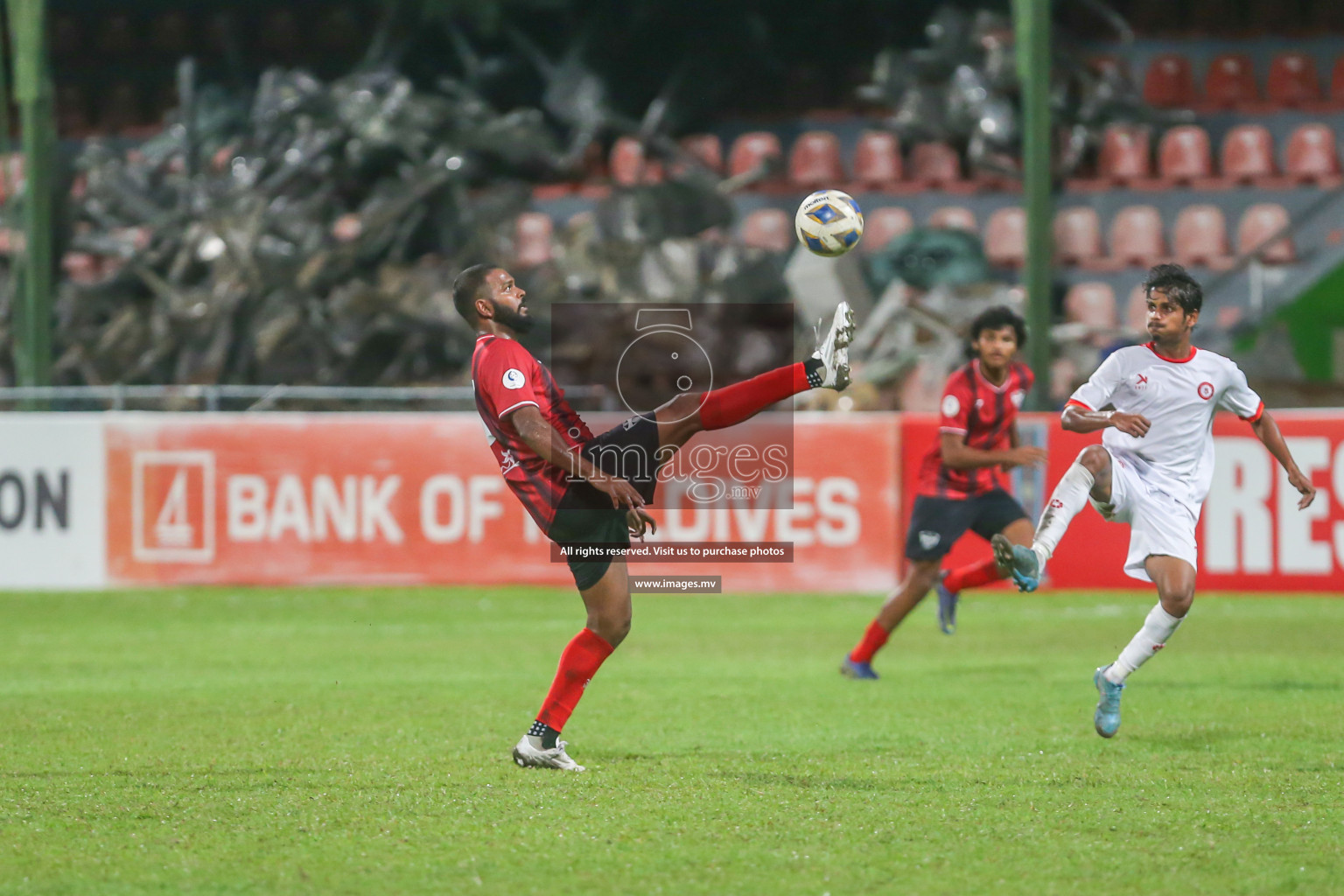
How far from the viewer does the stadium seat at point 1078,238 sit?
20.7 metres

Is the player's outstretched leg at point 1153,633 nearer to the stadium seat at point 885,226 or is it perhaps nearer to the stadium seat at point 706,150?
the stadium seat at point 885,226

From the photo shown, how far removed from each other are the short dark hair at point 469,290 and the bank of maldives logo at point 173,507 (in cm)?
839

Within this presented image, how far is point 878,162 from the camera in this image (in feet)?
73.0

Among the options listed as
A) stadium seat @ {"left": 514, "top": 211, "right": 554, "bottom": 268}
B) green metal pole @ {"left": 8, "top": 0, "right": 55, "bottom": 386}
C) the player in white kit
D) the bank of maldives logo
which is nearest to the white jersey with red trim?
the player in white kit

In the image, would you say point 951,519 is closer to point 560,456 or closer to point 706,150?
point 560,456

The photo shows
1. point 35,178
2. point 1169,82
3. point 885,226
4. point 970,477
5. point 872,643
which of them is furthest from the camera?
point 1169,82

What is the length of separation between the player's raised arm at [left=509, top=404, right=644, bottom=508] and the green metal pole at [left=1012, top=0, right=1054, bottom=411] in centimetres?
992

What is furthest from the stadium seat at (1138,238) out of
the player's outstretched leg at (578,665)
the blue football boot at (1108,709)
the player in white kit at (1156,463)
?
the player's outstretched leg at (578,665)

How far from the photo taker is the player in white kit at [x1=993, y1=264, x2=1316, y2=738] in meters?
7.25

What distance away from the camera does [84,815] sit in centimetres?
596

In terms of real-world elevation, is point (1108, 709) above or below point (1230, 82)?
below

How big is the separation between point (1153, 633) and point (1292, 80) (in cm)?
1667

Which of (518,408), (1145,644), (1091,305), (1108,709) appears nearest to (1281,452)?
(1145,644)

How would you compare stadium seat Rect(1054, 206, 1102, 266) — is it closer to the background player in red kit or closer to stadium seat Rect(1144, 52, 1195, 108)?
stadium seat Rect(1144, 52, 1195, 108)
